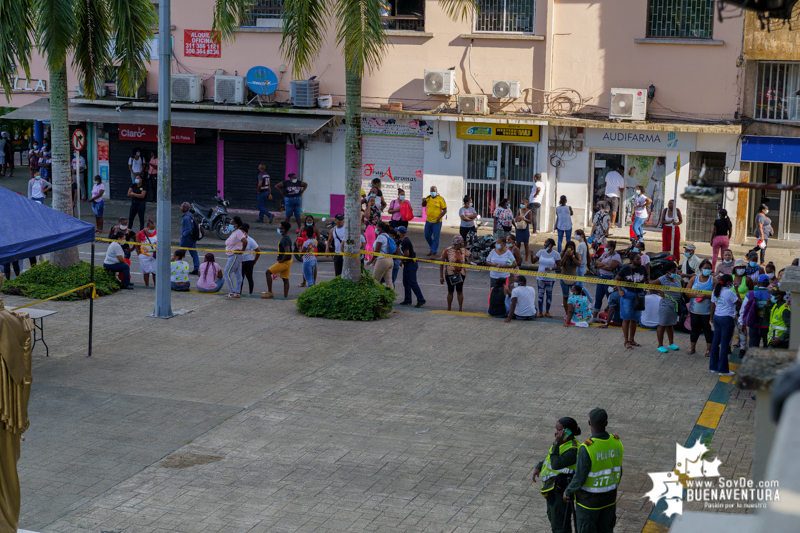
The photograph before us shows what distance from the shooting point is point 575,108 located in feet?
88.9

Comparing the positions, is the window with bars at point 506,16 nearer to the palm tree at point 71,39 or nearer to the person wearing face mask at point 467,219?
the person wearing face mask at point 467,219

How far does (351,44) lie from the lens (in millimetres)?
15875

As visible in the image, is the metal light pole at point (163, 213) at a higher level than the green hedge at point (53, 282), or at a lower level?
higher

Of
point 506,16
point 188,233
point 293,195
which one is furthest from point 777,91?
point 188,233

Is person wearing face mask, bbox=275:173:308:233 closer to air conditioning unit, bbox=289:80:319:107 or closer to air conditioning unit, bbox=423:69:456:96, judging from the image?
air conditioning unit, bbox=289:80:319:107

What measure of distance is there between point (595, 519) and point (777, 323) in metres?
6.10

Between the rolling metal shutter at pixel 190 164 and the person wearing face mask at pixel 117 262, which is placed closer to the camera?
the person wearing face mask at pixel 117 262

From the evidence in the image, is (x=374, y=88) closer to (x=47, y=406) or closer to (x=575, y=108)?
(x=575, y=108)

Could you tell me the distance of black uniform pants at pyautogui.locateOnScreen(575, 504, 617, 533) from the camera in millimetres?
8398

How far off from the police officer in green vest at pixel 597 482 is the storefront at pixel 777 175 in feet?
61.7

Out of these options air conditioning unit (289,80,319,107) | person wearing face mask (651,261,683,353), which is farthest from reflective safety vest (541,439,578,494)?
air conditioning unit (289,80,319,107)

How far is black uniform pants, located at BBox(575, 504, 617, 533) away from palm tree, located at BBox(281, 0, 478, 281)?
8966 millimetres

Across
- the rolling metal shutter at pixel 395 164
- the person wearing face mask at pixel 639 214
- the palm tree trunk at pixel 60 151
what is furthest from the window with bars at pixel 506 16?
the palm tree trunk at pixel 60 151

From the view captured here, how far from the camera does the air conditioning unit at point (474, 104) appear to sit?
27.4 meters
